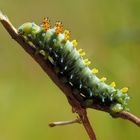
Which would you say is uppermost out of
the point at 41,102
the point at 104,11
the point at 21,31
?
the point at 41,102

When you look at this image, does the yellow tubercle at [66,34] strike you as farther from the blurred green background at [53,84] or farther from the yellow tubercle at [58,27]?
the blurred green background at [53,84]

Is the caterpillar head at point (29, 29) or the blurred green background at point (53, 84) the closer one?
the caterpillar head at point (29, 29)

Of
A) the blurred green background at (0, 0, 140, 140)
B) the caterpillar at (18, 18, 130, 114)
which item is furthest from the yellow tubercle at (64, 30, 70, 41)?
the blurred green background at (0, 0, 140, 140)

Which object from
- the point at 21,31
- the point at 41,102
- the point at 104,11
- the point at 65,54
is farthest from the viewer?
the point at 41,102

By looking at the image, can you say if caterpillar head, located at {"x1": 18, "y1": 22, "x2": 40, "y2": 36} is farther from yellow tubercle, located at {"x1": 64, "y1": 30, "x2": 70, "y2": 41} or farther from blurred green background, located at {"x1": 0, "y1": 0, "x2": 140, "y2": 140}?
blurred green background, located at {"x1": 0, "y1": 0, "x2": 140, "y2": 140}

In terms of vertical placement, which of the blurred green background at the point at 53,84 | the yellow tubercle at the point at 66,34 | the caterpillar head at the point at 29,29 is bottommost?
the caterpillar head at the point at 29,29

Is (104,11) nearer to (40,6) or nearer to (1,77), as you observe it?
(1,77)

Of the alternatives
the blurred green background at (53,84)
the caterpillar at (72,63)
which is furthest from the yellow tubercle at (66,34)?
the blurred green background at (53,84)

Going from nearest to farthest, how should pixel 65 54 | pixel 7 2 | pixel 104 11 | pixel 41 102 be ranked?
pixel 65 54 < pixel 104 11 < pixel 41 102 < pixel 7 2

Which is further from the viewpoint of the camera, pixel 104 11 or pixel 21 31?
pixel 104 11

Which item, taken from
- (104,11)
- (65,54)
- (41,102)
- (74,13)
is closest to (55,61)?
(65,54)
